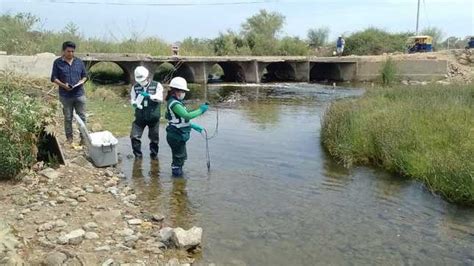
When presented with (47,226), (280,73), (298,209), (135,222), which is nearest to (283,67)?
(280,73)

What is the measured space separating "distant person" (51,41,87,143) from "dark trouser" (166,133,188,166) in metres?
2.09

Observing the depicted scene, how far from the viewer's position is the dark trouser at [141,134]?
9055 mm

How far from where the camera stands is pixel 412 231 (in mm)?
6480

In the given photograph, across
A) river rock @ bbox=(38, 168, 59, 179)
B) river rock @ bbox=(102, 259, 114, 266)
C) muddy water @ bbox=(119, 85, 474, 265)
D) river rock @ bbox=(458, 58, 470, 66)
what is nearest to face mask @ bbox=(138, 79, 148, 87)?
muddy water @ bbox=(119, 85, 474, 265)

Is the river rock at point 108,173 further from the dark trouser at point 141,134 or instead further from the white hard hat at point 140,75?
the white hard hat at point 140,75

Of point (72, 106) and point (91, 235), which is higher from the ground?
point (72, 106)

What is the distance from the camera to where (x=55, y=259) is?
4.59 meters

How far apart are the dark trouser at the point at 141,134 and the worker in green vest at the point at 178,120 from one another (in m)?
1.09

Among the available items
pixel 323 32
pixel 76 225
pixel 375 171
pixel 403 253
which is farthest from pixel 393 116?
pixel 323 32

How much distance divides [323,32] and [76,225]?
64.8 metres

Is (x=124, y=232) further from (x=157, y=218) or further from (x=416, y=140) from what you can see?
(x=416, y=140)

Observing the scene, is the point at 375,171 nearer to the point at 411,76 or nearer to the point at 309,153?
the point at 309,153

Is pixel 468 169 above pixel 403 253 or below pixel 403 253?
above

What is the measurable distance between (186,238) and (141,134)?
A: 4224 millimetres
